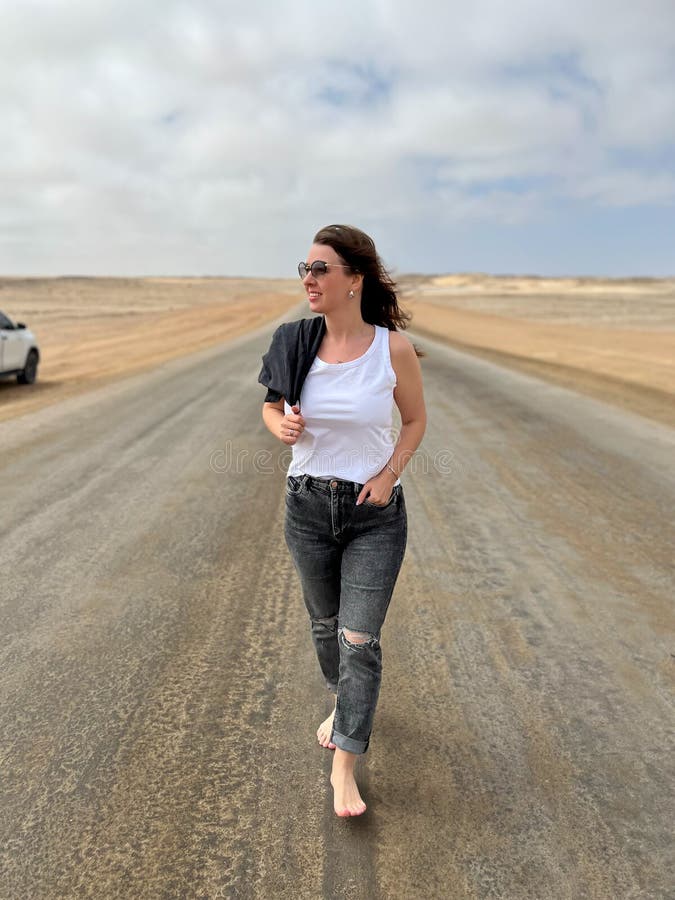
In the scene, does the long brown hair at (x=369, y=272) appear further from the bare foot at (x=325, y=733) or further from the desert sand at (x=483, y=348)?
the bare foot at (x=325, y=733)

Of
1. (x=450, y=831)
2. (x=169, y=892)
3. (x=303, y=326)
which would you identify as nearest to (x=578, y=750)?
(x=450, y=831)

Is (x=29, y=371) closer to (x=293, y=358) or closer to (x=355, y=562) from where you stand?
(x=293, y=358)

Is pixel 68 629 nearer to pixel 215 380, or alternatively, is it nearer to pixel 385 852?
pixel 385 852

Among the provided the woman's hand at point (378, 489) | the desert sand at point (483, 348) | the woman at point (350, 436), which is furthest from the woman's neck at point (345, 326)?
the desert sand at point (483, 348)

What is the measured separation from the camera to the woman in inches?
96.3

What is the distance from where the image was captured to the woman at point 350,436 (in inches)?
96.3

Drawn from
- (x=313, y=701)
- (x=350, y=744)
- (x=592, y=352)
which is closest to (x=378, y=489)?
(x=350, y=744)

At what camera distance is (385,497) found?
2492mm

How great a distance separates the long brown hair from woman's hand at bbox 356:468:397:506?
54cm

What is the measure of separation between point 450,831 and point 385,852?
0.80ft

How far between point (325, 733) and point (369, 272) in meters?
1.81

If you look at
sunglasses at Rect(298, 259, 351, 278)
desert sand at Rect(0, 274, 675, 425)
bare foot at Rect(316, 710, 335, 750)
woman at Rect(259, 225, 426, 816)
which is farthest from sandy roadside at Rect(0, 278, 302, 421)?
sunglasses at Rect(298, 259, 351, 278)

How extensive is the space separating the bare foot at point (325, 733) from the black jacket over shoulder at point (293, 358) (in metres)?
1.34

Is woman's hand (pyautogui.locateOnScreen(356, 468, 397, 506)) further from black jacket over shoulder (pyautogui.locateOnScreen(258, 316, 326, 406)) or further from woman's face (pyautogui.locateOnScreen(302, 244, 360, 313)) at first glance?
woman's face (pyautogui.locateOnScreen(302, 244, 360, 313))
